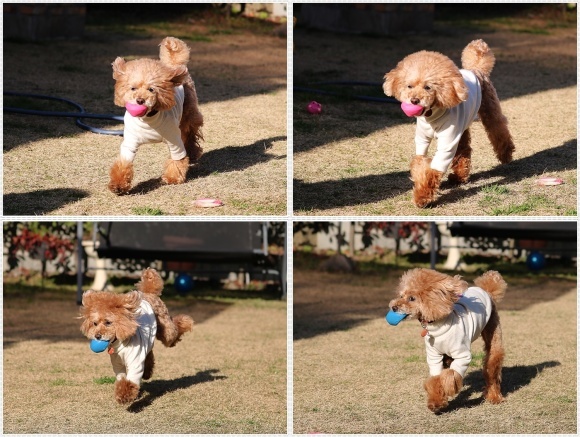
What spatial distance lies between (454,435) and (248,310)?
12.9 ft

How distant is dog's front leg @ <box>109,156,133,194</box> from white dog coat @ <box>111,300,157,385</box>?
1.03m

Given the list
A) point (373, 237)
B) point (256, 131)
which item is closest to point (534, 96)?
point (373, 237)

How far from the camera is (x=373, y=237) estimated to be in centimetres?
973

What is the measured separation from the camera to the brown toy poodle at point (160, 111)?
5.45m

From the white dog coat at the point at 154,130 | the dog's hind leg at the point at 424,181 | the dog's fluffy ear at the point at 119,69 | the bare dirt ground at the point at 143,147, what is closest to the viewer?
the dog's fluffy ear at the point at 119,69

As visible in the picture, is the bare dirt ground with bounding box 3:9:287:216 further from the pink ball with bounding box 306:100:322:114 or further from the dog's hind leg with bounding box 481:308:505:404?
the dog's hind leg with bounding box 481:308:505:404

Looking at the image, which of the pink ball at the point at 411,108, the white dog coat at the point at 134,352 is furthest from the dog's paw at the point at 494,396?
the white dog coat at the point at 134,352

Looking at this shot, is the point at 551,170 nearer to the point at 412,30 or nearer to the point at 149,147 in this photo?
the point at 149,147

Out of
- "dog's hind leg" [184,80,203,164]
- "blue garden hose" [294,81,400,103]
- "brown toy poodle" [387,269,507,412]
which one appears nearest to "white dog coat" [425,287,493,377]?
"brown toy poodle" [387,269,507,412]

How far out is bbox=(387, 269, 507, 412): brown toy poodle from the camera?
455 centimetres

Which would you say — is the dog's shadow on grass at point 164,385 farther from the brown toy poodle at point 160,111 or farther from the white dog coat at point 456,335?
the white dog coat at point 456,335

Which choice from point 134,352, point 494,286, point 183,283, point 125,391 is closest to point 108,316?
point 134,352

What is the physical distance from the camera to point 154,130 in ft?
19.0

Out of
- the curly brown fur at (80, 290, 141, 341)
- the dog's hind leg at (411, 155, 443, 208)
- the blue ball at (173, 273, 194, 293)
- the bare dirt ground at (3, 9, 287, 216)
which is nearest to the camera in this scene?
the curly brown fur at (80, 290, 141, 341)
